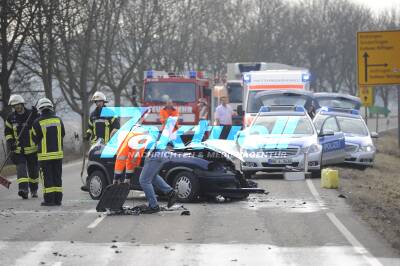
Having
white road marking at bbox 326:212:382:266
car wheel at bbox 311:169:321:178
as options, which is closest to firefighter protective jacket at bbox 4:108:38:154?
white road marking at bbox 326:212:382:266

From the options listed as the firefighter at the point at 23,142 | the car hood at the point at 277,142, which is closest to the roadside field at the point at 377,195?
the car hood at the point at 277,142

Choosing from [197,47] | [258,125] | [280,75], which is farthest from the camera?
[197,47]

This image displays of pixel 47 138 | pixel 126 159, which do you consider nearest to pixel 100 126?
pixel 47 138

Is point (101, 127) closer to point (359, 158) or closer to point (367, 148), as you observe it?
point (359, 158)

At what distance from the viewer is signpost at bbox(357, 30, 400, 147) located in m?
19.4

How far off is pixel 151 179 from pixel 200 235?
8.87 ft

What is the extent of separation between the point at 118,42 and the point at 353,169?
29080 millimetres

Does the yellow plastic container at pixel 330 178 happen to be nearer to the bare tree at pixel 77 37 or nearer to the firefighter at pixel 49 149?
the firefighter at pixel 49 149

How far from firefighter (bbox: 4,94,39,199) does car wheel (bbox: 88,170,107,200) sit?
4.29 ft

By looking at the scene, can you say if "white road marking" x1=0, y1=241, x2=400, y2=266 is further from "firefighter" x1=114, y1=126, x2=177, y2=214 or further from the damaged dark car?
the damaged dark car

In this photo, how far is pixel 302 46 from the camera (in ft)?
273

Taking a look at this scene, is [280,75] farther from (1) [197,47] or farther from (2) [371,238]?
(1) [197,47]

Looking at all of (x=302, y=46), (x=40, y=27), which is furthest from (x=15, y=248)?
(x=302, y=46)

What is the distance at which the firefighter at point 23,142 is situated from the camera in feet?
55.0
